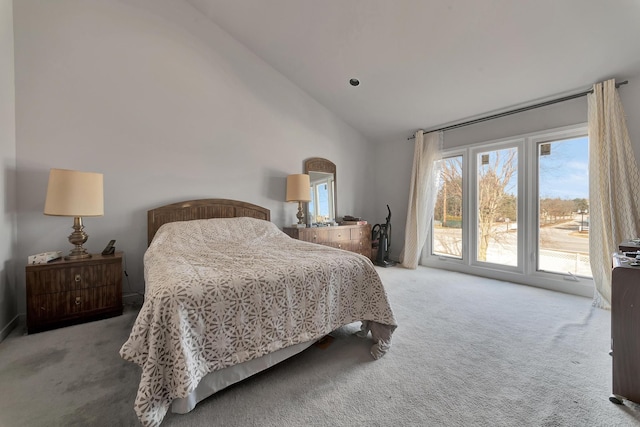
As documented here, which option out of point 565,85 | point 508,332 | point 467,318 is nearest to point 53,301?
point 467,318

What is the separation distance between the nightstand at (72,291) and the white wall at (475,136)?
409cm

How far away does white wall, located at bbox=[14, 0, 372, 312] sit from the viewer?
2484 millimetres

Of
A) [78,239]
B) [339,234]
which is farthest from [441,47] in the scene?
[78,239]

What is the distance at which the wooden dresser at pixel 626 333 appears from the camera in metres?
1.32

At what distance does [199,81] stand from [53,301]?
269cm

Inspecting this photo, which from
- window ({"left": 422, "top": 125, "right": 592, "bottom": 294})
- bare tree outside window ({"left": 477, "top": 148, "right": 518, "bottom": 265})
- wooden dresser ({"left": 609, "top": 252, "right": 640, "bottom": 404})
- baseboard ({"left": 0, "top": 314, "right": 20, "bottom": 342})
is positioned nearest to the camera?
wooden dresser ({"left": 609, "top": 252, "right": 640, "bottom": 404})

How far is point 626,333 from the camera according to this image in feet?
4.42

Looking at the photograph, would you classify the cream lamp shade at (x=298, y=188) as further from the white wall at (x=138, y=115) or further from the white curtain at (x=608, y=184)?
the white curtain at (x=608, y=184)

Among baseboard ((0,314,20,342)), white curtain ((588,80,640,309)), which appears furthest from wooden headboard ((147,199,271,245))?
white curtain ((588,80,640,309))

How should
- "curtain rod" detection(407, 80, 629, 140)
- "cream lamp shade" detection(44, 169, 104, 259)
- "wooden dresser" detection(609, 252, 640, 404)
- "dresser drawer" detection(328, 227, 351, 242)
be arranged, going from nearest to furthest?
"wooden dresser" detection(609, 252, 640, 404), "cream lamp shade" detection(44, 169, 104, 259), "curtain rod" detection(407, 80, 629, 140), "dresser drawer" detection(328, 227, 351, 242)

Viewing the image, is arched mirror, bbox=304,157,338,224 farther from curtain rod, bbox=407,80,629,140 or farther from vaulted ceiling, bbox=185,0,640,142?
curtain rod, bbox=407,80,629,140

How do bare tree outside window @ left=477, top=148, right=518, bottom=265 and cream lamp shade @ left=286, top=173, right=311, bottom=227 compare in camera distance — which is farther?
cream lamp shade @ left=286, top=173, right=311, bottom=227

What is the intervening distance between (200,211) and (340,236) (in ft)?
6.59

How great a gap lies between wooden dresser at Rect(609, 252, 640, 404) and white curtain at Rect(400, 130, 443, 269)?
2.83m
